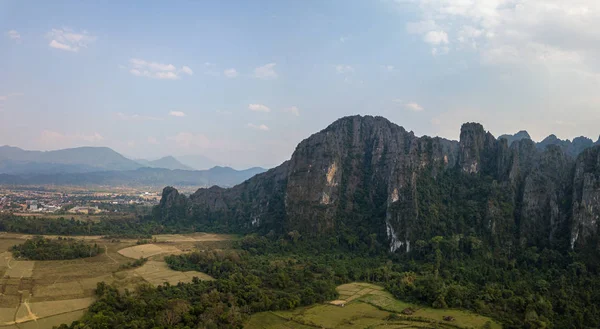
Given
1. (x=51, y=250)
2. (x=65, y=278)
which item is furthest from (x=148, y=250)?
(x=65, y=278)

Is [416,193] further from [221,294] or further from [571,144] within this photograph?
[571,144]

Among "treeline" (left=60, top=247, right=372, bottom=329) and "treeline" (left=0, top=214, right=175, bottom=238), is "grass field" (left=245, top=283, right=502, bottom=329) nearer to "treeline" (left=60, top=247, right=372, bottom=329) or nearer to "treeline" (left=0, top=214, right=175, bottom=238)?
"treeline" (left=60, top=247, right=372, bottom=329)

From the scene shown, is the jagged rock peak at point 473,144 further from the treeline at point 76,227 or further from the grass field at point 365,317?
the treeline at point 76,227

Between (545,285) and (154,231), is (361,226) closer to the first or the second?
(545,285)

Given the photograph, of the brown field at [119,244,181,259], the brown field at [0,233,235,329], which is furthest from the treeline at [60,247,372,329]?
the brown field at [119,244,181,259]

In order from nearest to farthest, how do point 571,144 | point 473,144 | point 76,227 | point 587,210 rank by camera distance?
point 587,210 < point 473,144 < point 76,227 < point 571,144

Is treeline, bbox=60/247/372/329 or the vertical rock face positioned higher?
the vertical rock face
